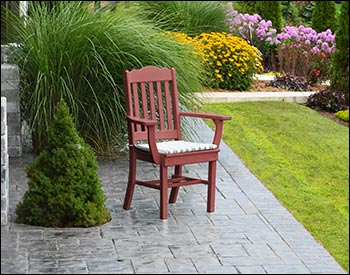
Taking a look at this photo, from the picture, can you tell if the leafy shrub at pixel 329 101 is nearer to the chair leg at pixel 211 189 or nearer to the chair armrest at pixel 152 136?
the chair leg at pixel 211 189

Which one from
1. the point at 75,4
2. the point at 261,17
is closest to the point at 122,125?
the point at 75,4

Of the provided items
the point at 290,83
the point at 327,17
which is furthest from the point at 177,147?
the point at 327,17

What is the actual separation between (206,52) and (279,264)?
752cm

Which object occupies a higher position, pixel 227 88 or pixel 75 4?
pixel 75 4

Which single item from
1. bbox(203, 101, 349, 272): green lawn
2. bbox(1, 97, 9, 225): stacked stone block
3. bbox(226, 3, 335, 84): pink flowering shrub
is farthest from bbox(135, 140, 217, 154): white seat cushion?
bbox(226, 3, 335, 84): pink flowering shrub

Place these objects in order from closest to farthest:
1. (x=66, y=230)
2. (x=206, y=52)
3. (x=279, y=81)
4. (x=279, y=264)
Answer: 1. (x=279, y=264)
2. (x=66, y=230)
3. (x=206, y=52)
4. (x=279, y=81)

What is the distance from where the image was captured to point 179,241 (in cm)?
625

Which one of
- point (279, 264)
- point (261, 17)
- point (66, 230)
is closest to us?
point (279, 264)

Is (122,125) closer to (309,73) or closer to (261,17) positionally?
(309,73)

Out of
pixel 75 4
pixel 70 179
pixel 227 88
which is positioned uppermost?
pixel 75 4

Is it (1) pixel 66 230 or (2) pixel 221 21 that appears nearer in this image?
(1) pixel 66 230

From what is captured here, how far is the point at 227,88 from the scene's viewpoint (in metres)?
13.5

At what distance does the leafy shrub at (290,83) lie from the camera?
13.8m

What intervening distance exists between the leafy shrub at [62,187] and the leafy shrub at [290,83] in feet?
25.0
